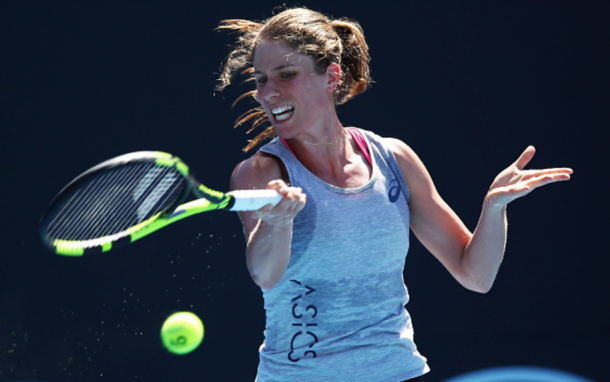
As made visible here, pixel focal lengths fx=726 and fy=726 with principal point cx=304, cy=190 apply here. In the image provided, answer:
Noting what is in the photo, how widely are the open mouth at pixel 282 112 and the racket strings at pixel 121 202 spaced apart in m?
0.38

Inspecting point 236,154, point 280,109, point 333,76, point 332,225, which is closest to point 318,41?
point 333,76

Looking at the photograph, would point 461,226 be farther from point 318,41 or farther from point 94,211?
point 94,211

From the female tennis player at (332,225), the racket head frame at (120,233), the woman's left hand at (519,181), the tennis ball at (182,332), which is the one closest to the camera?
the racket head frame at (120,233)

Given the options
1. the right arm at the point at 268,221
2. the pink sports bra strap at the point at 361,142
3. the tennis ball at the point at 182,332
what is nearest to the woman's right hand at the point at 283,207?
the right arm at the point at 268,221

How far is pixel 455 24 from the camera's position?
3896 millimetres

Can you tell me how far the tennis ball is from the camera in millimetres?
3146

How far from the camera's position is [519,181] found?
1800 mm

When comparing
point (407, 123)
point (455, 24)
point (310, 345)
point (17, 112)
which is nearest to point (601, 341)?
point (407, 123)

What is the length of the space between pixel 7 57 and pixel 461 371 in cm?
253

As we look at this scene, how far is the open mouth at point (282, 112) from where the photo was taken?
180cm

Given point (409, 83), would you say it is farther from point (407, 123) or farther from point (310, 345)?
point (310, 345)

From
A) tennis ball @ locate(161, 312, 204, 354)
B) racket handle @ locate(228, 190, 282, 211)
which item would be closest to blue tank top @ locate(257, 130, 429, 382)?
racket handle @ locate(228, 190, 282, 211)

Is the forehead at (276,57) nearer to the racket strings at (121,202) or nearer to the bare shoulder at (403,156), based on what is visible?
the bare shoulder at (403,156)

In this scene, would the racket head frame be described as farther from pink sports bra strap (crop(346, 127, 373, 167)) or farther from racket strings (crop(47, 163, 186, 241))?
pink sports bra strap (crop(346, 127, 373, 167))
